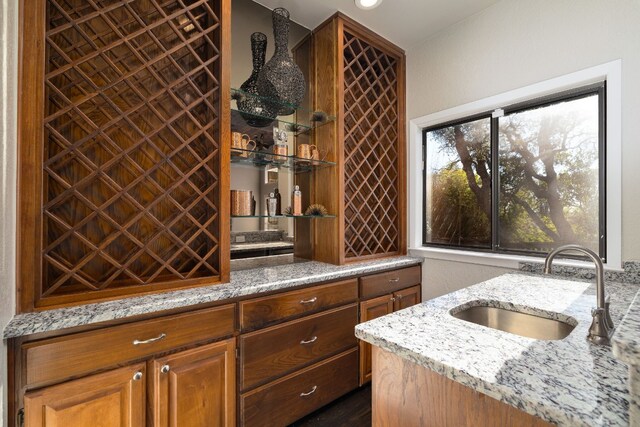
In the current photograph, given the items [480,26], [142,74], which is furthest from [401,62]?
[142,74]

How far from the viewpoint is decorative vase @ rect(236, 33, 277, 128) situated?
190 centimetres

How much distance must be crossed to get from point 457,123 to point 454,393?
2.25m

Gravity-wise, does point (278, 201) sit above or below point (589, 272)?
above

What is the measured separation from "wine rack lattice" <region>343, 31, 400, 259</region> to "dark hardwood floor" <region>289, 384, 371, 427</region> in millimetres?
997

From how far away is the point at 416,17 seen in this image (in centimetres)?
223

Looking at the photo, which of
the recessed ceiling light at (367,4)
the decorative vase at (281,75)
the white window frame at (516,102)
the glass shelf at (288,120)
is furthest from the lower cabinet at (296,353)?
the recessed ceiling light at (367,4)

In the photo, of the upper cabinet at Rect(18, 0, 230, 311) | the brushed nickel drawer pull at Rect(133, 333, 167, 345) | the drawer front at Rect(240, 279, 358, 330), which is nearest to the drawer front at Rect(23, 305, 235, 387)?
the brushed nickel drawer pull at Rect(133, 333, 167, 345)

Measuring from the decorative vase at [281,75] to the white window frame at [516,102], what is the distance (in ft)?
4.05

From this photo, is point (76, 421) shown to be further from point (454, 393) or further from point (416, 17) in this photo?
point (416, 17)

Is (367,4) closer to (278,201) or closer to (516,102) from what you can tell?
(516,102)

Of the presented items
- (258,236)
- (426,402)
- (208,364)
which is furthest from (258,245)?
(426,402)

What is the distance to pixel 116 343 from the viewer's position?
1.15 m

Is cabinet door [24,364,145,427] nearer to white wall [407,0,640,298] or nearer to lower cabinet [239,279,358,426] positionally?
lower cabinet [239,279,358,426]

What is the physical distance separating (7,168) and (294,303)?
1.35 metres
